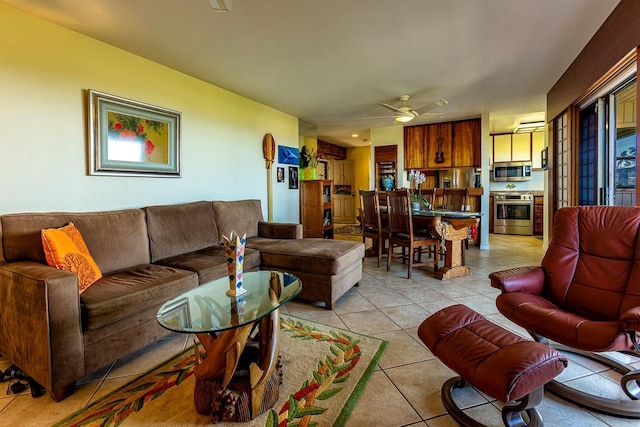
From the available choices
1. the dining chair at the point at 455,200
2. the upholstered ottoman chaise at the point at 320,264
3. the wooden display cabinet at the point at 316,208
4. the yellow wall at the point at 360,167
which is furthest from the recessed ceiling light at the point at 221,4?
the yellow wall at the point at 360,167

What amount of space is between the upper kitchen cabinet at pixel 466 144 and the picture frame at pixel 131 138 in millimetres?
4906

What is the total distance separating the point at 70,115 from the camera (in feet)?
8.18

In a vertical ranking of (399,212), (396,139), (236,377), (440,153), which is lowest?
(236,377)

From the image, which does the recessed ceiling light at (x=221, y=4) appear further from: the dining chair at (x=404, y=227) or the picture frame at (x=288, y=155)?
the picture frame at (x=288, y=155)

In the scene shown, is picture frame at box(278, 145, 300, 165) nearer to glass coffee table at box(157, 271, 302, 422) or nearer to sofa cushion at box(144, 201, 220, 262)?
sofa cushion at box(144, 201, 220, 262)

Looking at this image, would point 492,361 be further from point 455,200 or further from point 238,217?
point 455,200

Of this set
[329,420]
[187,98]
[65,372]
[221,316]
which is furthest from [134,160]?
[329,420]

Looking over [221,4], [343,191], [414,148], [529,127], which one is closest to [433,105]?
[414,148]

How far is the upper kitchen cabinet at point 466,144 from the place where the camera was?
571 centimetres

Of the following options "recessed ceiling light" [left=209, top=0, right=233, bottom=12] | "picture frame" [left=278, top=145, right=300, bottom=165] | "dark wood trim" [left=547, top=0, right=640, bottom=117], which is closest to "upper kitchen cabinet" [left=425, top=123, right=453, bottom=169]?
"dark wood trim" [left=547, top=0, right=640, bottom=117]

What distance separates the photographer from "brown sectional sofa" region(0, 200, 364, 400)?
158 centimetres

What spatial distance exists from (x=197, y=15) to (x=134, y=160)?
1.45m

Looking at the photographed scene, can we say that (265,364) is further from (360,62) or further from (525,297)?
(360,62)

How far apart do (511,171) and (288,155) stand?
526 cm
